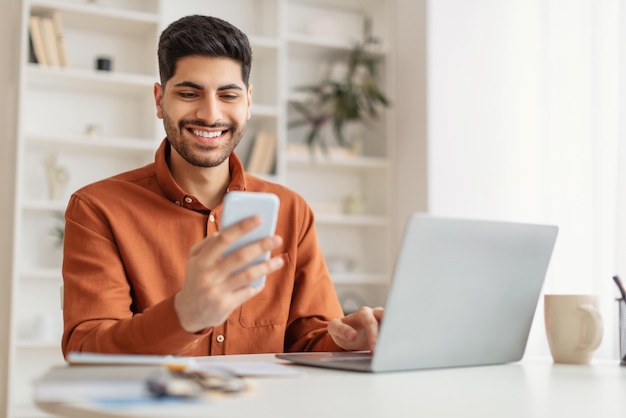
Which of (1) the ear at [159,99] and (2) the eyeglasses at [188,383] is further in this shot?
(1) the ear at [159,99]

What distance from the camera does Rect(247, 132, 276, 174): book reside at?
3898 mm

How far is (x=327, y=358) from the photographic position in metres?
1.24

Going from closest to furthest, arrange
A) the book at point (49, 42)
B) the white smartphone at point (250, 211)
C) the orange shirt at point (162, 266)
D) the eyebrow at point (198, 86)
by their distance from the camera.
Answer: the white smartphone at point (250, 211) → the orange shirt at point (162, 266) → the eyebrow at point (198, 86) → the book at point (49, 42)

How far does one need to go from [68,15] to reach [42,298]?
133cm

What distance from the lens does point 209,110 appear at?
170 centimetres

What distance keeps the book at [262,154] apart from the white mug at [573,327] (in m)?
2.67

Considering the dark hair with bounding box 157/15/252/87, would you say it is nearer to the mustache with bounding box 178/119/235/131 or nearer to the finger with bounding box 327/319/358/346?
the mustache with bounding box 178/119/235/131

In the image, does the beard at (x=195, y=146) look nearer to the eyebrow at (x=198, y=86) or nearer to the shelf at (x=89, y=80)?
the eyebrow at (x=198, y=86)

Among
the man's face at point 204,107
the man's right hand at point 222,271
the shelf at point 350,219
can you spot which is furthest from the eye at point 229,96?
the shelf at point 350,219

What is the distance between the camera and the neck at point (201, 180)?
1.79m

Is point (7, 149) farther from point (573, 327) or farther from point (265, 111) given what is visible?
point (573, 327)

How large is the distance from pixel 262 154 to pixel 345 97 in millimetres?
542

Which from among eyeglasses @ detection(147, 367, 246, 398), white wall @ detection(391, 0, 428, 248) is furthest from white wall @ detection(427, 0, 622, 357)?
eyeglasses @ detection(147, 367, 246, 398)

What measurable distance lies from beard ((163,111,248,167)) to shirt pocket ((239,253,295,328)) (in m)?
0.27
